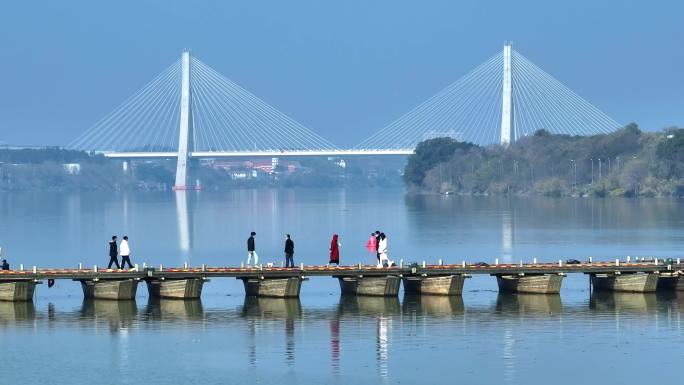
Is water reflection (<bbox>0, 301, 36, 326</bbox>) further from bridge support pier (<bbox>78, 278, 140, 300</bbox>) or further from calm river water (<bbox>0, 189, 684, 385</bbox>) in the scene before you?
bridge support pier (<bbox>78, 278, 140, 300</bbox>)

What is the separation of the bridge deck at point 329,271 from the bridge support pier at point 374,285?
0.15 metres

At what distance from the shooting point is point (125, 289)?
3719cm

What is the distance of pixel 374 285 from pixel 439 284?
1.50 metres

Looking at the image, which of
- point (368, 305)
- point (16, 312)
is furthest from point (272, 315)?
point (16, 312)

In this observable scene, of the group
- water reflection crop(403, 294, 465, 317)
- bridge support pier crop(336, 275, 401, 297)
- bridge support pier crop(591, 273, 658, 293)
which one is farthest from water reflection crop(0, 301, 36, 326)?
bridge support pier crop(591, 273, 658, 293)

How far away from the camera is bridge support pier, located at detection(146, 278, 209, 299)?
37.2 metres

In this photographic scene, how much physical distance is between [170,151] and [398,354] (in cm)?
15165

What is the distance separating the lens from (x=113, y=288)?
3719 cm

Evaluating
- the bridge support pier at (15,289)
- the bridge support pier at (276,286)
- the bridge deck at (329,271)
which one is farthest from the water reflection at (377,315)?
the bridge support pier at (15,289)

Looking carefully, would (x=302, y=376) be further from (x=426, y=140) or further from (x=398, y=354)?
(x=426, y=140)

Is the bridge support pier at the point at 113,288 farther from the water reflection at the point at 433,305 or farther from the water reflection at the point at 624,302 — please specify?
the water reflection at the point at 624,302

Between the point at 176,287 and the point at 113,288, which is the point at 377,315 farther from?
the point at 113,288

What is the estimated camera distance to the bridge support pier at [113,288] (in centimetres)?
3712

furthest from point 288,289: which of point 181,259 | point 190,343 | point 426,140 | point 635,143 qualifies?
point 426,140
